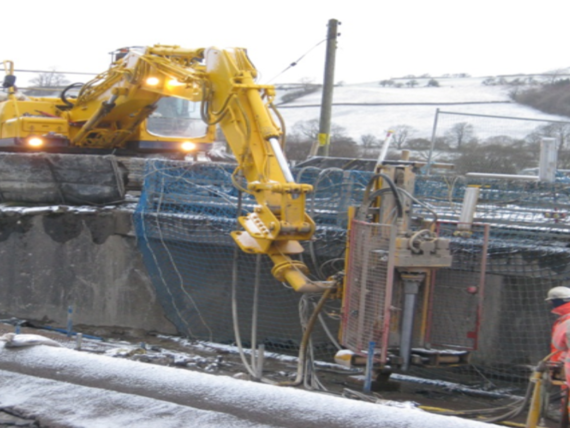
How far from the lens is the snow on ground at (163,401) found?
12.0 feet

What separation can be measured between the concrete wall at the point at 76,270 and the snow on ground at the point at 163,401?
5.75m

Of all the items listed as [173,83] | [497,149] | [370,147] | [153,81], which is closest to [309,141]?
[370,147]

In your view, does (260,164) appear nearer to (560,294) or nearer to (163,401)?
(560,294)

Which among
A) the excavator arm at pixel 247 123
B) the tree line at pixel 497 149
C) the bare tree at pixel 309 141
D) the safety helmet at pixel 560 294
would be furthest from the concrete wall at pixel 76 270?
the bare tree at pixel 309 141

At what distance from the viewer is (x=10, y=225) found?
34.7 ft

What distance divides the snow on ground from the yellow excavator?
365 centimetres

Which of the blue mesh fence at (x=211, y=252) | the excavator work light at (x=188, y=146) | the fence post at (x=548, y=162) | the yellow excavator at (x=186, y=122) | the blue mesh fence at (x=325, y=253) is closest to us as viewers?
the yellow excavator at (x=186, y=122)

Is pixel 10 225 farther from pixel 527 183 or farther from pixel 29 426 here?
pixel 29 426

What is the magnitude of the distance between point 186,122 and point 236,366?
6144 mm

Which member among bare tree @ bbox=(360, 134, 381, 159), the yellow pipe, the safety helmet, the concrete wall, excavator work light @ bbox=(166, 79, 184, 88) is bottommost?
the concrete wall

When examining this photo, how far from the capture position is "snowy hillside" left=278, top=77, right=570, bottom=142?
101ft

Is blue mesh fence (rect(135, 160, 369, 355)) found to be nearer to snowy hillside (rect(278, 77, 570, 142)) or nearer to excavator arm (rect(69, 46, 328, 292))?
excavator arm (rect(69, 46, 328, 292))

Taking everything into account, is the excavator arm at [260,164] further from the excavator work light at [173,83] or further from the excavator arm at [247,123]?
the excavator work light at [173,83]

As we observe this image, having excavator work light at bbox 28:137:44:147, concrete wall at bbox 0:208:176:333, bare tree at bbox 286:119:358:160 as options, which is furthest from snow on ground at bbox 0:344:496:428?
bare tree at bbox 286:119:358:160
